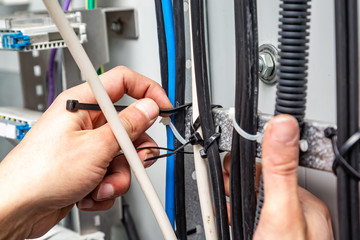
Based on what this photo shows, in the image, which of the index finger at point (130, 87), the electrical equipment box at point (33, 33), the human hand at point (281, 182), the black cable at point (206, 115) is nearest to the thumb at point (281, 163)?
the human hand at point (281, 182)

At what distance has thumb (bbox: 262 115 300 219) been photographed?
438 mm

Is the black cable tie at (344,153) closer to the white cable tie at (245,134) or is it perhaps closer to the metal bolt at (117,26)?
the white cable tie at (245,134)

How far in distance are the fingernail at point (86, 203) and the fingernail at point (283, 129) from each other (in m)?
0.38

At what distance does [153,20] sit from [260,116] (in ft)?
1.23

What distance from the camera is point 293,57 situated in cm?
47

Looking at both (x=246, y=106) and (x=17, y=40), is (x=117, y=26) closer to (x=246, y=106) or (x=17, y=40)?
(x=17, y=40)

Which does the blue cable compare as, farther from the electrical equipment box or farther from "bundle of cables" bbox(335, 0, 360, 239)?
"bundle of cables" bbox(335, 0, 360, 239)

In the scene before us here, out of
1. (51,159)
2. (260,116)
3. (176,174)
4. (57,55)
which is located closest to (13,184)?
(51,159)

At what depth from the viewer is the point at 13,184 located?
2.03 feet

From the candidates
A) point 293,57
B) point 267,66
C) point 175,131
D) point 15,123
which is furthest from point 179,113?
point 15,123

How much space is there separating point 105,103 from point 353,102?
291 millimetres

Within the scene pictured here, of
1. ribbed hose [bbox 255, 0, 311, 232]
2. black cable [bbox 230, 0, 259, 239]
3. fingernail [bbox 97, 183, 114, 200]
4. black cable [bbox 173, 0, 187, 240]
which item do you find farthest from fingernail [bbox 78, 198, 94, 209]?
ribbed hose [bbox 255, 0, 311, 232]

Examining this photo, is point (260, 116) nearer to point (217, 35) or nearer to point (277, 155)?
point (277, 155)

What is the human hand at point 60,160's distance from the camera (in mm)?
615
